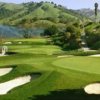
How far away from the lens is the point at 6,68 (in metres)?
34.7

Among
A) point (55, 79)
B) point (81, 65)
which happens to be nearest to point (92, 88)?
point (55, 79)

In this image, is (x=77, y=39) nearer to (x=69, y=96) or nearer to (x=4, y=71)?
(x=4, y=71)

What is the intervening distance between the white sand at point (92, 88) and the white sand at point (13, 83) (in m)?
6.18

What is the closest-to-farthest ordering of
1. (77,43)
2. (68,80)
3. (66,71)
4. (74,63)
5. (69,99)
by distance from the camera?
1. (69,99)
2. (68,80)
3. (66,71)
4. (74,63)
5. (77,43)

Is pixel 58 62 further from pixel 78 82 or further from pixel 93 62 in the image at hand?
pixel 78 82

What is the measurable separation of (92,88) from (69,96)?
227cm

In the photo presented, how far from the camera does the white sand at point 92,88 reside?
989 inches

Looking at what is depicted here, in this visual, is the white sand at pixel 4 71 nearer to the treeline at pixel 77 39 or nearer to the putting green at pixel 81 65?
the putting green at pixel 81 65

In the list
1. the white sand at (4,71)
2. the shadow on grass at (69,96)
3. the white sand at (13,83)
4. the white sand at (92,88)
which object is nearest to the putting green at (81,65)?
the white sand at (92,88)

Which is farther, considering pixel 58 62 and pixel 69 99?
pixel 58 62

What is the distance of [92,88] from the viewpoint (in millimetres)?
25953

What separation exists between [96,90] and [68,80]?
2650 mm

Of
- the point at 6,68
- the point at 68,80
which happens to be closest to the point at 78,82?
the point at 68,80

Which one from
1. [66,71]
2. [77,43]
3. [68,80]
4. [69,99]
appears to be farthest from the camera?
[77,43]
